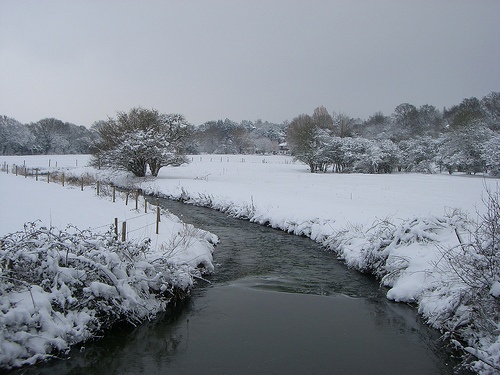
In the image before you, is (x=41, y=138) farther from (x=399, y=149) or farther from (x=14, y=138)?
(x=399, y=149)

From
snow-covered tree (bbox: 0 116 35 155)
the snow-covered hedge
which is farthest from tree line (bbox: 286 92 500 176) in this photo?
snow-covered tree (bbox: 0 116 35 155)

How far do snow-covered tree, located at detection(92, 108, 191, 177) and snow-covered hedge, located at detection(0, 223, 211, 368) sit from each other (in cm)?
2934

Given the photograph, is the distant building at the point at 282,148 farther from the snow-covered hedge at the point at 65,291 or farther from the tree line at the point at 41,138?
the snow-covered hedge at the point at 65,291

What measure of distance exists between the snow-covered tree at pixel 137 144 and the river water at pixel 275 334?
27.7 m

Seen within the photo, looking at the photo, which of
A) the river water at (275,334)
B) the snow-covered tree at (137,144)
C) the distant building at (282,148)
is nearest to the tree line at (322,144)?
the snow-covered tree at (137,144)

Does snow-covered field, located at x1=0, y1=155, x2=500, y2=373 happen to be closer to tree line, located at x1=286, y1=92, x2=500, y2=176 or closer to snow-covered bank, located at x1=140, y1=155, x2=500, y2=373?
snow-covered bank, located at x1=140, y1=155, x2=500, y2=373

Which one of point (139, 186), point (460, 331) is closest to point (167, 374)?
point (460, 331)

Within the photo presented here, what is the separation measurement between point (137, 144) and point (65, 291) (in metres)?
31.0

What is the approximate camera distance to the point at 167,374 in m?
6.18

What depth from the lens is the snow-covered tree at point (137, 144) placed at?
120 ft

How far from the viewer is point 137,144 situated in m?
36.4

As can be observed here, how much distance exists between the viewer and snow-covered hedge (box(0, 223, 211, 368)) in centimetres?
621

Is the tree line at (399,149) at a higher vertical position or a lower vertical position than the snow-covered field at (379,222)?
higher

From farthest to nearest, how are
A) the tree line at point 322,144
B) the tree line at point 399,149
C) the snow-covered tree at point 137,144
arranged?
the tree line at point 399,149 → the tree line at point 322,144 → the snow-covered tree at point 137,144
